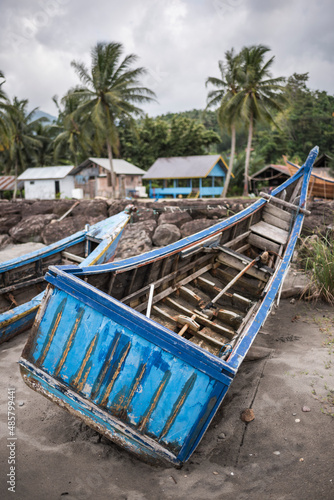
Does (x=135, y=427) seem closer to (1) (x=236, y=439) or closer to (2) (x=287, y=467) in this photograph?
(1) (x=236, y=439)

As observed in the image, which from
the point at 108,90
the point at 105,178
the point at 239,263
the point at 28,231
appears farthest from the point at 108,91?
the point at 239,263

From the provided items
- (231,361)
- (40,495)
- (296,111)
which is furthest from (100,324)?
(296,111)

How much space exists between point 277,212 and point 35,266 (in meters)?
4.78

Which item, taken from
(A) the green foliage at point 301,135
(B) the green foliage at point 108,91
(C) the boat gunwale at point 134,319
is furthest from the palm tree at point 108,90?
(C) the boat gunwale at point 134,319

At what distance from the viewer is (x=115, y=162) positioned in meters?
27.3

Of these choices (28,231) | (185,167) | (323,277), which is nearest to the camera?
(323,277)

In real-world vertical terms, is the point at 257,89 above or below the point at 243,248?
above

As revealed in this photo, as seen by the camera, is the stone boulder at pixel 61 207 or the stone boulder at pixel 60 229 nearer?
the stone boulder at pixel 60 229

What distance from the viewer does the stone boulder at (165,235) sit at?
11320mm

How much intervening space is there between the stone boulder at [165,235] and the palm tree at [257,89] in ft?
39.1

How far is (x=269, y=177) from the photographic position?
24922 millimetres

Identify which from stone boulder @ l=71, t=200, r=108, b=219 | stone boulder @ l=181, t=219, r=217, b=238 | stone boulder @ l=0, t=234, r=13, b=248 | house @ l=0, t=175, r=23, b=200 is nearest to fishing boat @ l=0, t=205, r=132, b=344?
stone boulder @ l=181, t=219, r=217, b=238

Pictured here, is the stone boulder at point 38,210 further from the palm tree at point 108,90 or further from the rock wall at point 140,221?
the palm tree at point 108,90

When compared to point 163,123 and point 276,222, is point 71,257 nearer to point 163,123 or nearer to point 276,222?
point 276,222
